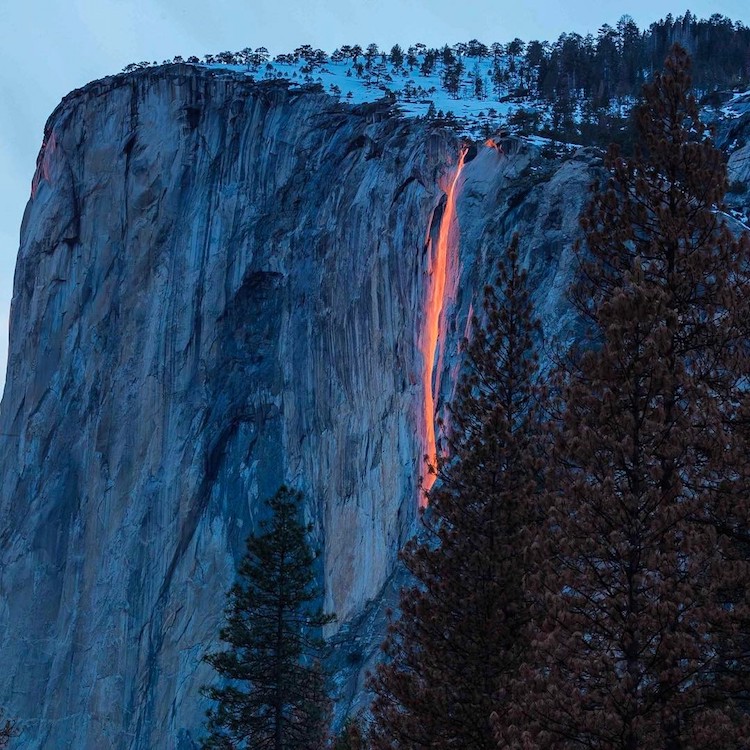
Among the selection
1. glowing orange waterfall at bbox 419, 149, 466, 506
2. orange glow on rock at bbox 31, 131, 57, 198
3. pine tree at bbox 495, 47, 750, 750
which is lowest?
pine tree at bbox 495, 47, 750, 750

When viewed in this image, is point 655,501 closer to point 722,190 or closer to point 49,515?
point 722,190

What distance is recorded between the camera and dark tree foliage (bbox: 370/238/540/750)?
16.2 meters

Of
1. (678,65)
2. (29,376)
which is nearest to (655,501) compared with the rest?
(678,65)

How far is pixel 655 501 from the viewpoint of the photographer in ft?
41.5

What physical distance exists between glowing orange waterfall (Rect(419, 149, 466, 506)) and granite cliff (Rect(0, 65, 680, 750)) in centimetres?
31

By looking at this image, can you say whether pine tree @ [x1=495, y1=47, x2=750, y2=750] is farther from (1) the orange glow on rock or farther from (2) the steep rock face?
(1) the orange glow on rock

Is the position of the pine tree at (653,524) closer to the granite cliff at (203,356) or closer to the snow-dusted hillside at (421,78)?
the granite cliff at (203,356)

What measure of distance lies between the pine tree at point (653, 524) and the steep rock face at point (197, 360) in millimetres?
23824

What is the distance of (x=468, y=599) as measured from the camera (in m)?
16.8

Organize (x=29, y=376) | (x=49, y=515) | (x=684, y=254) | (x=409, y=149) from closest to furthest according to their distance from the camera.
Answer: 1. (x=684, y=254)
2. (x=409, y=149)
3. (x=49, y=515)
4. (x=29, y=376)

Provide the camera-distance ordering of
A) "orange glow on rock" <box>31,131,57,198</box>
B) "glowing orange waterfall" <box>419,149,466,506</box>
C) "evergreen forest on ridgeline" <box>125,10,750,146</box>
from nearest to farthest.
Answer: "glowing orange waterfall" <box>419,149,466,506</box>, "evergreen forest on ridgeline" <box>125,10,750,146</box>, "orange glow on rock" <box>31,131,57,198</box>

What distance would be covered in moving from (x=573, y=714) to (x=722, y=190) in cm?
697

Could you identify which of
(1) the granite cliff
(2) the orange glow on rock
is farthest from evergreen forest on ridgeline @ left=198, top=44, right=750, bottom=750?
(2) the orange glow on rock

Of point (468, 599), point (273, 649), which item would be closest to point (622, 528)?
point (468, 599)
